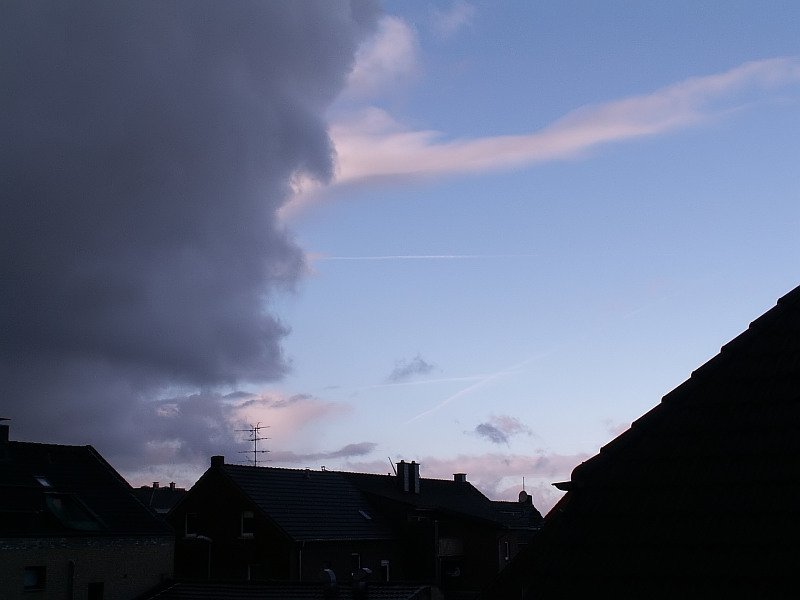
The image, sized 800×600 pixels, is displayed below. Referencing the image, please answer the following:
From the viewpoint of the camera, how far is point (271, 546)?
44.9m

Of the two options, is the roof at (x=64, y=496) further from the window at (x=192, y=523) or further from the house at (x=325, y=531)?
the window at (x=192, y=523)

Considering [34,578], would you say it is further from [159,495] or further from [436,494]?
[159,495]

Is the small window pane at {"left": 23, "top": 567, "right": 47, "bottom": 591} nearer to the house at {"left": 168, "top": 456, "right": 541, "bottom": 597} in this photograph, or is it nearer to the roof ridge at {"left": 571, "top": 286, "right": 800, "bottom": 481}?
the house at {"left": 168, "top": 456, "right": 541, "bottom": 597}

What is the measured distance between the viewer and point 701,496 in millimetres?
7141

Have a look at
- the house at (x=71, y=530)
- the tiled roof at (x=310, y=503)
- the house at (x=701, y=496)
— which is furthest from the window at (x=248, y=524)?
the house at (x=701, y=496)

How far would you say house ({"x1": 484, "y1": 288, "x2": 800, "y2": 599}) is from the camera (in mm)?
6641

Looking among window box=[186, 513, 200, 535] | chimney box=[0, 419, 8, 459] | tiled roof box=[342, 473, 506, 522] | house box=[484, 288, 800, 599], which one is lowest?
house box=[484, 288, 800, 599]

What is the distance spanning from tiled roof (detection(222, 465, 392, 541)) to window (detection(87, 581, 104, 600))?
1059 cm

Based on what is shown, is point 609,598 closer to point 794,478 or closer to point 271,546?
point 794,478

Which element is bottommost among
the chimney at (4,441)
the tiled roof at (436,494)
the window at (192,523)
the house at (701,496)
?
the house at (701,496)

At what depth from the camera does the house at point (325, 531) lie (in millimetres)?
45312

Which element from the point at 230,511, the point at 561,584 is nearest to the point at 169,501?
the point at 230,511

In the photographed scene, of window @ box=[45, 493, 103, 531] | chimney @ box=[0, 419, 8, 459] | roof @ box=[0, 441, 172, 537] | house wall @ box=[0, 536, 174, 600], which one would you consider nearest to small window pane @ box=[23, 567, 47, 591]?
house wall @ box=[0, 536, 174, 600]

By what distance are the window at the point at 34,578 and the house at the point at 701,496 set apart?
101 ft
